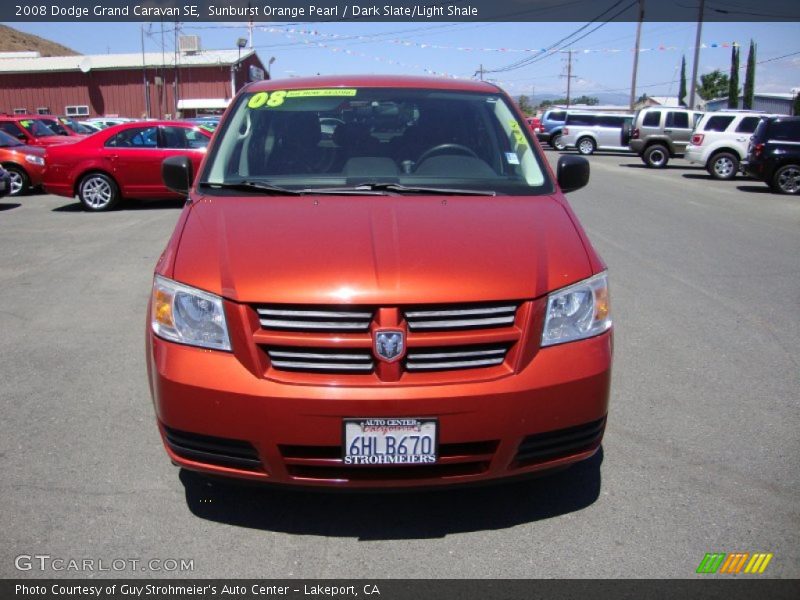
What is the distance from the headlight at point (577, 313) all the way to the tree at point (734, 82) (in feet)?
210

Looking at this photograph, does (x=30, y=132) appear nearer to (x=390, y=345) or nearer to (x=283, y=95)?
(x=283, y=95)

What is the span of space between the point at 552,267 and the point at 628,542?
45.7 inches

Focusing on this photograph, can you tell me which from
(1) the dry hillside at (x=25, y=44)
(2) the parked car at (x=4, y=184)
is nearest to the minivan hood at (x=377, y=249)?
(2) the parked car at (x=4, y=184)

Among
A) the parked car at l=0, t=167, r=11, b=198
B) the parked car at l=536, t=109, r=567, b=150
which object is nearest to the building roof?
the parked car at l=536, t=109, r=567, b=150

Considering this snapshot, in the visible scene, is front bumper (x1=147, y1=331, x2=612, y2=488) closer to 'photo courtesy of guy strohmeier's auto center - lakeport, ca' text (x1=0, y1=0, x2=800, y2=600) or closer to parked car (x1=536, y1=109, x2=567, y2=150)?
'photo courtesy of guy strohmeier's auto center - lakeport, ca' text (x1=0, y1=0, x2=800, y2=600)

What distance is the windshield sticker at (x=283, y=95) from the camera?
433 cm

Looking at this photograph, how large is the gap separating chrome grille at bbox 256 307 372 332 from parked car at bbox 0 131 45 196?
15.2 meters

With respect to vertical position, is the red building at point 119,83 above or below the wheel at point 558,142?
above

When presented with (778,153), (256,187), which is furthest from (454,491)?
(778,153)

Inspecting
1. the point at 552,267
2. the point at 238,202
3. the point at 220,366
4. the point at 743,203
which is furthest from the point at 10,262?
the point at 743,203

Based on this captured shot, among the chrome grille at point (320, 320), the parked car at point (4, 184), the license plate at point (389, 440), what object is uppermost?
the chrome grille at point (320, 320)

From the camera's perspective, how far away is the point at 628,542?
3.03 m

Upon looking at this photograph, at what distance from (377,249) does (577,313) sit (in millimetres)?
841

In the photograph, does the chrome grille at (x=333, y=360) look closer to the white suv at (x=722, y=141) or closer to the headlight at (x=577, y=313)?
the headlight at (x=577, y=313)
